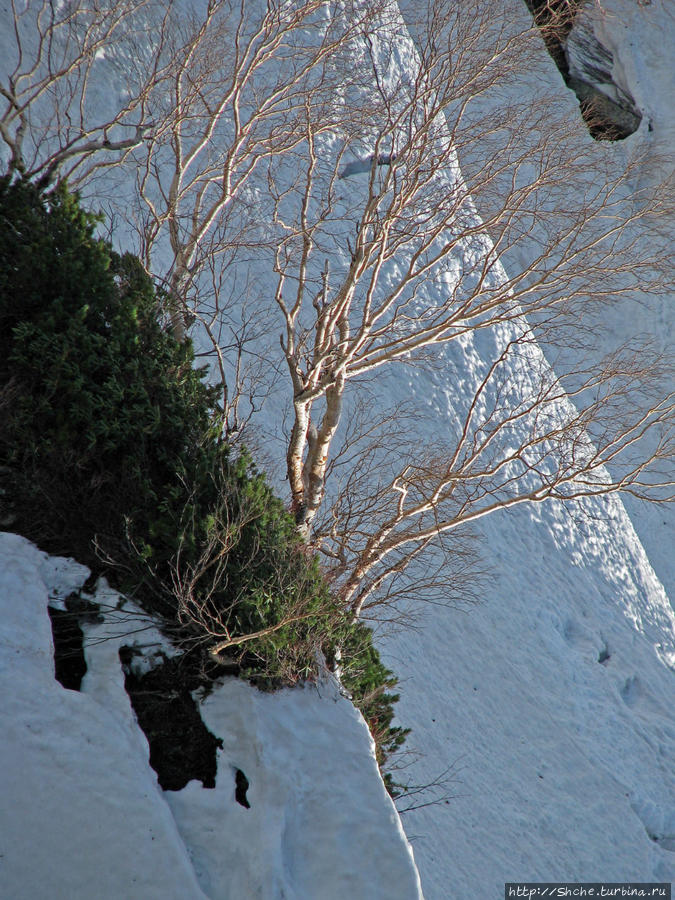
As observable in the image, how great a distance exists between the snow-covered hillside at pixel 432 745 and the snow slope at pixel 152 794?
0.01m

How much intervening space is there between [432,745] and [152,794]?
186 inches

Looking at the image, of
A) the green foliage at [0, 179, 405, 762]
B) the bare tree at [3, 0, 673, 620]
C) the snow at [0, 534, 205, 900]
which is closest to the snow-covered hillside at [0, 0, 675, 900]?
the snow at [0, 534, 205, 900]

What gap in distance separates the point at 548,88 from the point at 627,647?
13079 mm

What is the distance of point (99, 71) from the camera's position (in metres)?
10.9

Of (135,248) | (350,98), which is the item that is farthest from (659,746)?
(350,98)

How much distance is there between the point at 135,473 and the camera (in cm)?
567

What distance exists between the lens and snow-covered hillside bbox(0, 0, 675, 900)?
161 inches

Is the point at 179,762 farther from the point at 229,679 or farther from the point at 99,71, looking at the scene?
the point at 99,71

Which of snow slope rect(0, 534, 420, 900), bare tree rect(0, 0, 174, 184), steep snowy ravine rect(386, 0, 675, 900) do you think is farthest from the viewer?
bare tree rect(0, 0, 174, 184)

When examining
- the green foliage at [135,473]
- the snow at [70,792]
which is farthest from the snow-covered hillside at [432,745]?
the green foliage at [135,473]

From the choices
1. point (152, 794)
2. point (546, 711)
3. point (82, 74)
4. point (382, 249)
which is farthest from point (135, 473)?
point (82, 74)

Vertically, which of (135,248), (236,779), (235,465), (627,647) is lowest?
(627,647)

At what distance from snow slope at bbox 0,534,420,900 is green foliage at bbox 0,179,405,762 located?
0.35 meters

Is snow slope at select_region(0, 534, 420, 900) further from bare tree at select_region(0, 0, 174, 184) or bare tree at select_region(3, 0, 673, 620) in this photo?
bare tree at select_region(0, 0, 174, 184)
